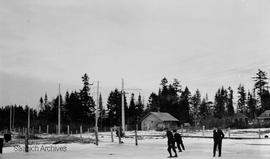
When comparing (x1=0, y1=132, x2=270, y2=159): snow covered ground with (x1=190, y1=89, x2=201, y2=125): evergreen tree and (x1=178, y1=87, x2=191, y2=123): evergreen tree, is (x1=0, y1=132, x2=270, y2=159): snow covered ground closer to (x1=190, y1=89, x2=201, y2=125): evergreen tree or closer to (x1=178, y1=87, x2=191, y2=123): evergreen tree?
(x1=178, y1=87, x2=191, y2=123): evergreen tree

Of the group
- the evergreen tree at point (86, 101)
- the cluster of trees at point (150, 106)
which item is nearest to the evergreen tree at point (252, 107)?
the cluster of trees at point (150, 106)

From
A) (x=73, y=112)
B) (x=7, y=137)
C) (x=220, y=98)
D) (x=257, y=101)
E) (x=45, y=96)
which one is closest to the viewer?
(x=7, y=137)

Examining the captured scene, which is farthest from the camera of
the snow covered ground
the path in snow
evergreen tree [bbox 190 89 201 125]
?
evergreen tree [bbox 190 89 201 125]

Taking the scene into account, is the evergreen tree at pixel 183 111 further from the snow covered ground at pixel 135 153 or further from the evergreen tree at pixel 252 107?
the snow covered ground at pixel 135 153

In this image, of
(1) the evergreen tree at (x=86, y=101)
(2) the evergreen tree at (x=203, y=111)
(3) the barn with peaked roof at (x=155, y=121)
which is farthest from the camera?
(2) the evergreen tree at (x=203, y=111)

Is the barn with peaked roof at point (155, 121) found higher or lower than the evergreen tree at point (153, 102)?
lower

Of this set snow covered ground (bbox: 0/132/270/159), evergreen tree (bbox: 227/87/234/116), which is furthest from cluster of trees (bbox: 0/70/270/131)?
snow covered ground (bbox: 0/132/270/159)

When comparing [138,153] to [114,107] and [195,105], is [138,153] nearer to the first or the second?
[114,107]

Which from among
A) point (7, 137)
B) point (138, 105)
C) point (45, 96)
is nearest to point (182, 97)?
point (138, 105)

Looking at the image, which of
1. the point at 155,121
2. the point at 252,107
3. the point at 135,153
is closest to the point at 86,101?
the point at 155,121

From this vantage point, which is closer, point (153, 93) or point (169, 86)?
point (169, 86)

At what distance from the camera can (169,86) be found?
137000mm

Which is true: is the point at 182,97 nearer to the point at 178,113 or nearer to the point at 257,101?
the point at 178,113

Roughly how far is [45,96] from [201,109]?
72.9m
